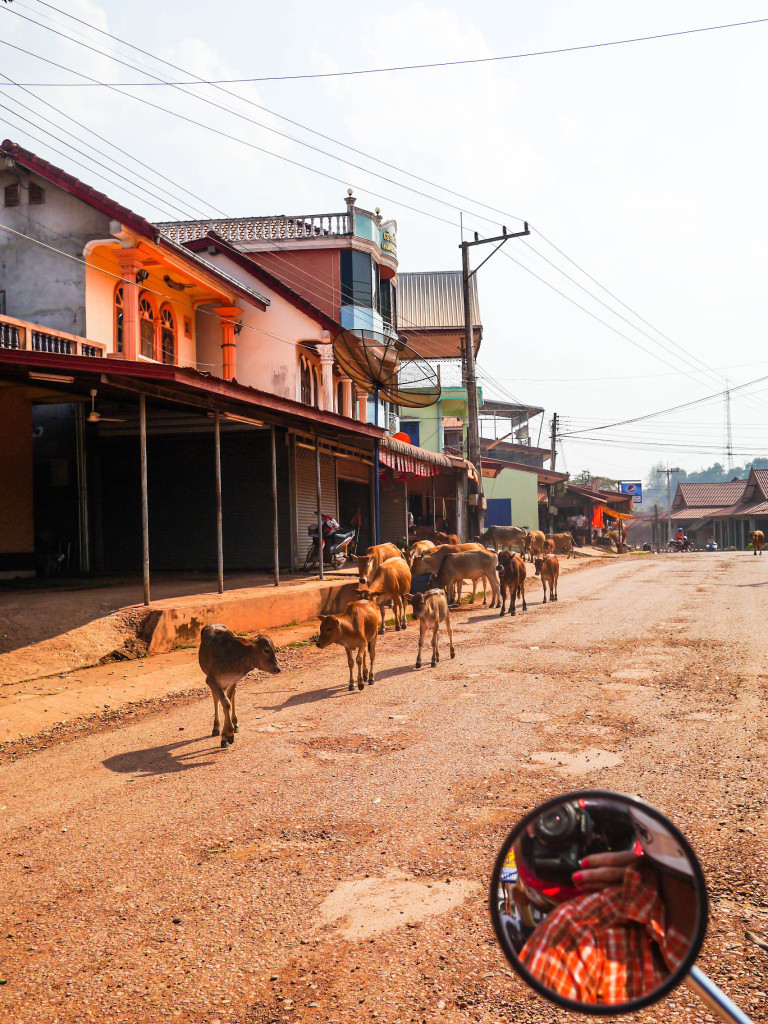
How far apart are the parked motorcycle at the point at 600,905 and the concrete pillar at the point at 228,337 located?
2249 centimetres

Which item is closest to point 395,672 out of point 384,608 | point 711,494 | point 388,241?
point 384,608

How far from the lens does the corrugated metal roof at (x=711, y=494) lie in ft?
246

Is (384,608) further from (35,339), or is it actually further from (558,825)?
(558,825)

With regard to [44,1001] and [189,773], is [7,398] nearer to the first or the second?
[189,773]

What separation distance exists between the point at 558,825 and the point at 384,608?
49.7 feet

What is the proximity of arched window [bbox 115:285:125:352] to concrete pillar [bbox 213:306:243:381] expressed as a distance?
454 cm

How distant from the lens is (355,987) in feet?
11.6

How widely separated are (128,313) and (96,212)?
2131 mm

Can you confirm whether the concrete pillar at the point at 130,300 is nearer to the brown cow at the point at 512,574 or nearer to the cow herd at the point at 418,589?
the cow herd at the point at 418,589

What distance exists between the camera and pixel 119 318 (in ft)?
62.6

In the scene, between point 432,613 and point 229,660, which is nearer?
point 229,660

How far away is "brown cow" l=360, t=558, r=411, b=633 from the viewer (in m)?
14.1

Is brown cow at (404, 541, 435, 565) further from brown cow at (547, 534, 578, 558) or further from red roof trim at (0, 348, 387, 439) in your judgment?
brown cow at (547, 534, 578, 558)

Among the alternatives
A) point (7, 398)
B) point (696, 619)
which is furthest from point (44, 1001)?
point (7, 398)
